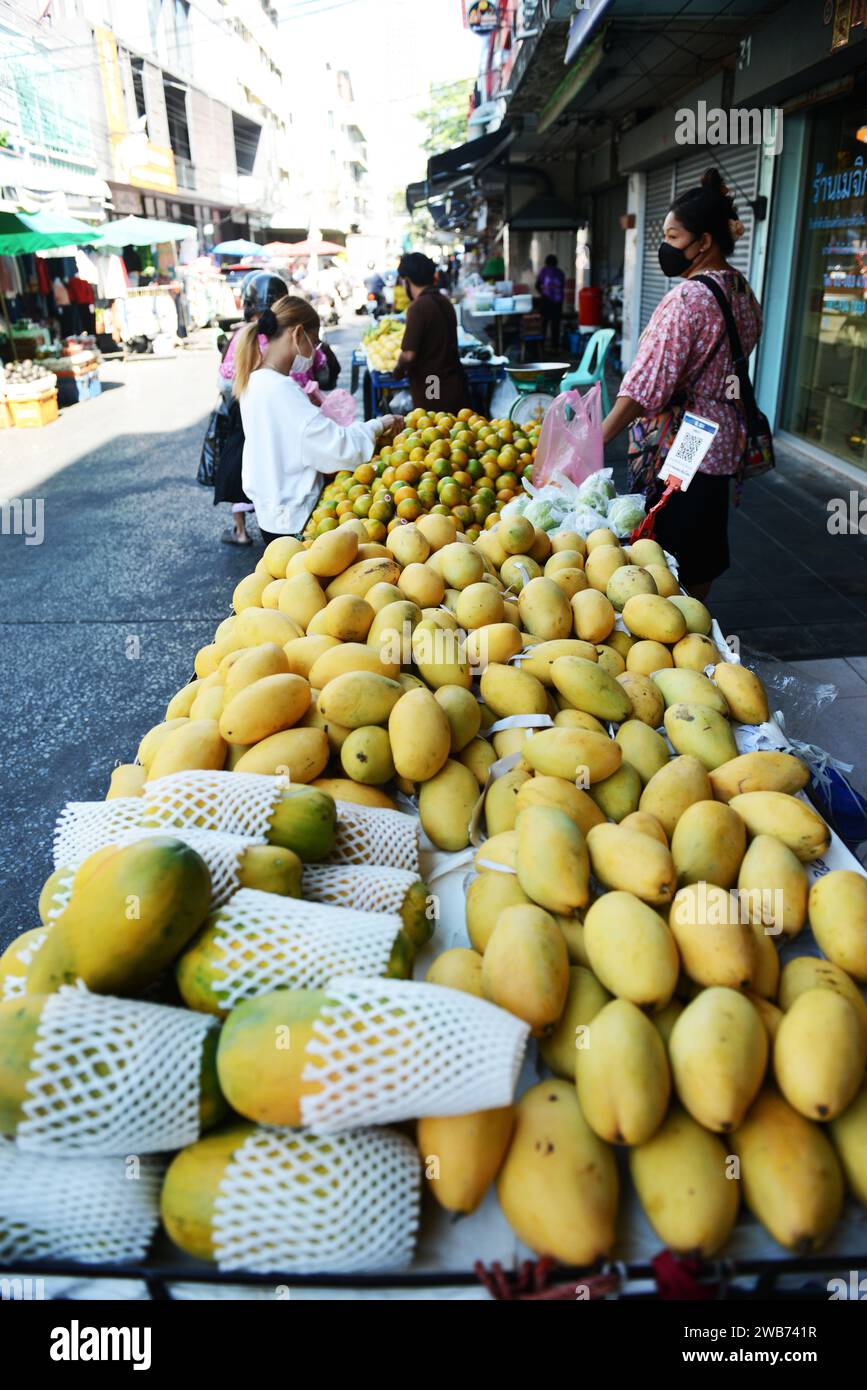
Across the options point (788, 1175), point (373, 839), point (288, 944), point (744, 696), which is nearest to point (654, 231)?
point (744, 696)

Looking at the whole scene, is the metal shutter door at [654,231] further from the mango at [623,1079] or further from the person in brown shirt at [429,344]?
the mango at [623,1079]

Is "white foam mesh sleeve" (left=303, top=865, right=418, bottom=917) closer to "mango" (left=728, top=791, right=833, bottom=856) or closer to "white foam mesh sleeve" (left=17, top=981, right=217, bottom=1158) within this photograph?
"white foam mesh sleeve" (left=17, top=981, right=217, bottom=1158)

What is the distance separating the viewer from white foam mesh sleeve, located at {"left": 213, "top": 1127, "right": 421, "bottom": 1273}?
1.02 metres

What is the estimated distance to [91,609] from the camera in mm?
6062

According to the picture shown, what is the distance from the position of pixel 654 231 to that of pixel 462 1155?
14163mm

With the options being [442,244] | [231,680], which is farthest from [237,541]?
[442,244]

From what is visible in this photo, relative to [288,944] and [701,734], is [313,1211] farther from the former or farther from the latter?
[701,734]

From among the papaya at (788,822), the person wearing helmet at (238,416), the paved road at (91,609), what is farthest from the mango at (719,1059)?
the person wearing helmet at (238,416)

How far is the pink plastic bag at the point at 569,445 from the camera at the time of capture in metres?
3.83

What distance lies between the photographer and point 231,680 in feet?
6.10

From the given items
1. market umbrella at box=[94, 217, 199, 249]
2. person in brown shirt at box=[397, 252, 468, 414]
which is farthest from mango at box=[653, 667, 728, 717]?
market umbrella at box=[94, 217, 199, 249]

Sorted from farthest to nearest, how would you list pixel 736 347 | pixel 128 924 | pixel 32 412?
pixel 32 412, pixel 736 347, pixel 128 924
